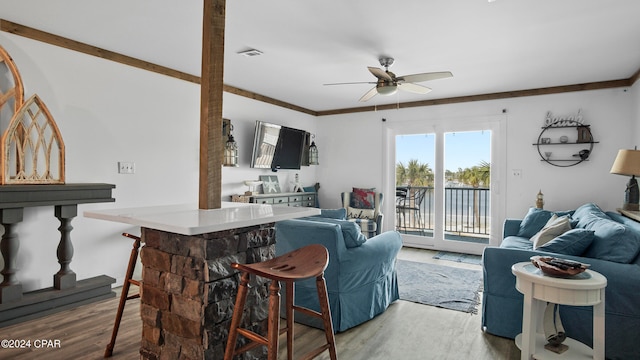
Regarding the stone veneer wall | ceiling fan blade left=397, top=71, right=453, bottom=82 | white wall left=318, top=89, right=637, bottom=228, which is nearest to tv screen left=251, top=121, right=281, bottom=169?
white wall left=318, top=89, right=637, bottom=228

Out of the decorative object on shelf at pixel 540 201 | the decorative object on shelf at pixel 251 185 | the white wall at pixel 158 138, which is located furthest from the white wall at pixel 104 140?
the decorative object on shelf at pixel 540 201

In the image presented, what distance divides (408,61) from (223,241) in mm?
2972

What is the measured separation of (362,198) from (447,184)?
137 centimetres

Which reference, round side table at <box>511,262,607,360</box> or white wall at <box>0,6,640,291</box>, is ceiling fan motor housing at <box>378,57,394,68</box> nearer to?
white wall at <box>0,6,640,291</box>

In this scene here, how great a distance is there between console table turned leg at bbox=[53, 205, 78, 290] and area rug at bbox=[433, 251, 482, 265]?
4362mm

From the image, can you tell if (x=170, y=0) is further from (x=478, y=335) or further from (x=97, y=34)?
(x=478, y=335)

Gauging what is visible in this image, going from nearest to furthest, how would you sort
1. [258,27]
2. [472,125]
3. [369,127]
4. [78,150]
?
1. [258,27]
2. [78,150]
3. [472,125]
4. [369,127]

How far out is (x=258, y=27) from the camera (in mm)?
2889

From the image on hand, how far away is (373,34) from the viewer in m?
3.00

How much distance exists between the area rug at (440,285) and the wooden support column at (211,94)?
2363 millimetres

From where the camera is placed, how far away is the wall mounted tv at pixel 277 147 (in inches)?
201

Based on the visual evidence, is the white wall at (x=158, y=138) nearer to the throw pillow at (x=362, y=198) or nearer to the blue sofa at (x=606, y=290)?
the throw pillow at (x=362, y=198)

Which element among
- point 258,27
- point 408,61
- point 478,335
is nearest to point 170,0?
point 258,27

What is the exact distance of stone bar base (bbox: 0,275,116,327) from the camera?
2690mm
